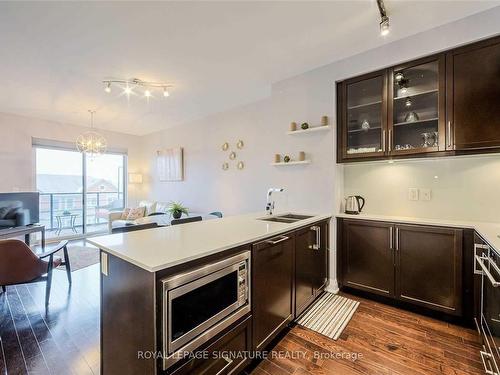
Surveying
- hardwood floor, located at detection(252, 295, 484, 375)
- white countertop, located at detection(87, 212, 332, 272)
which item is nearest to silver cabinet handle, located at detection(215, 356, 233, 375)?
hardwood floor, located at detection(252, 295, 484, 375)

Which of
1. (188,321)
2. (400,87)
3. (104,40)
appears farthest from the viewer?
(400,87)

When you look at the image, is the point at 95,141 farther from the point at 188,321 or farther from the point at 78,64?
the point at 188,321

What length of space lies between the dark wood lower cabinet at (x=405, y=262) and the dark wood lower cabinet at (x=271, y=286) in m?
1.05

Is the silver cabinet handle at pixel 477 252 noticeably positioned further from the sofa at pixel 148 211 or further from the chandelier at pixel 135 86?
the sofa at pixel 148 211

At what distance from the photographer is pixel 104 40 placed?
2354 mm

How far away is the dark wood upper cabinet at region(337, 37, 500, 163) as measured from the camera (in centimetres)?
206

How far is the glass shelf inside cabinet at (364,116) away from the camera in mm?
2631

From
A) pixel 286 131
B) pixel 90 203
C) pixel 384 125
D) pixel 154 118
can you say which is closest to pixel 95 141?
pixel 154 118

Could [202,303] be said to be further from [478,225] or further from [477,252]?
[478,225]

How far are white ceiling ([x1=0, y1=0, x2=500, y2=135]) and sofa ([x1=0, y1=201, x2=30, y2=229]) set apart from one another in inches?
70.7

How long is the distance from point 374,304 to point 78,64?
4457 millimetres

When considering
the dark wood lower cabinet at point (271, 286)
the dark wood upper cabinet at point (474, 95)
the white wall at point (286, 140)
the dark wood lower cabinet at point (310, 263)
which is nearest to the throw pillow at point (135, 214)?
the white wall at point (286, 140)

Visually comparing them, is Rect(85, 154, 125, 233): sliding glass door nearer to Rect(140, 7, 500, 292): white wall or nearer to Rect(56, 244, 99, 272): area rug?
Rect(56, 244, 99, 272): area rug

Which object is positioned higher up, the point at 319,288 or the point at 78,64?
the point at 78,64
